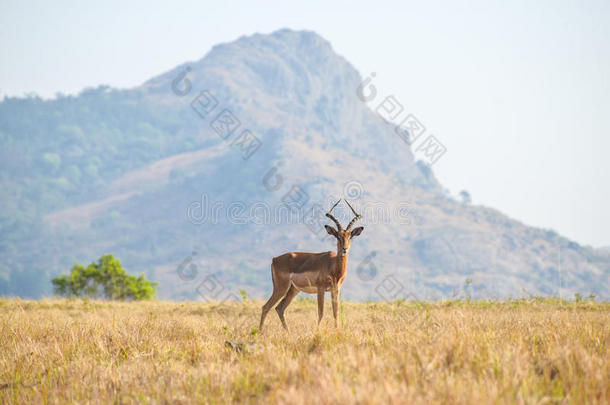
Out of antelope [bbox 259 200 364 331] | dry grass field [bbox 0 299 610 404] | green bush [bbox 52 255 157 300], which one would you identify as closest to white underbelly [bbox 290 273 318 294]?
antelope [bbox 259 200 364 331]

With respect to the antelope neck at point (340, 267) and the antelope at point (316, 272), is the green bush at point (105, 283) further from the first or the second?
the antelope neck at point (340, 267)

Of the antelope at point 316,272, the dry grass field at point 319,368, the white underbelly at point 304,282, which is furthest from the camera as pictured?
the white underbelly at point 304,282

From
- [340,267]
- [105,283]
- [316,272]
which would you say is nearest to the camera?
[340,267]

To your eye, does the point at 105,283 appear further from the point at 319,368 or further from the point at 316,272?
the point at 319,368

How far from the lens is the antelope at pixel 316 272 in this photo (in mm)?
12922

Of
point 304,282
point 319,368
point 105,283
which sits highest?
point 105,283

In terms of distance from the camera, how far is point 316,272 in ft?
43.9

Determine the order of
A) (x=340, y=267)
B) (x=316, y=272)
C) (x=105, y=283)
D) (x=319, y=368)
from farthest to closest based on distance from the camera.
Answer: (x=105, y=283) < (x=316, y=272) < (x=340, y=267) < (x=319, y=368)

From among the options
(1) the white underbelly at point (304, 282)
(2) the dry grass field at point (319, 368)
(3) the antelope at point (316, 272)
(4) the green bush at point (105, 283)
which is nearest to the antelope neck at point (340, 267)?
(3) the antelope at point (316, 272)

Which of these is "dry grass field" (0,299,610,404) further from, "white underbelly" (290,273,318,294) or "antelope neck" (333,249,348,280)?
"antelope neck" (333,249,348,280)

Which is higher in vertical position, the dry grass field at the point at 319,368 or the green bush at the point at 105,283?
the green bush at the point at 105,283

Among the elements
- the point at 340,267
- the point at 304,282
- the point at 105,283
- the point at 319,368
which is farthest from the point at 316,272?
the point at 105,283

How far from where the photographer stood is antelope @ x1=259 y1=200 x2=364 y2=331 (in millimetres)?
12922

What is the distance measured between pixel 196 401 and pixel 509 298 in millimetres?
14997
